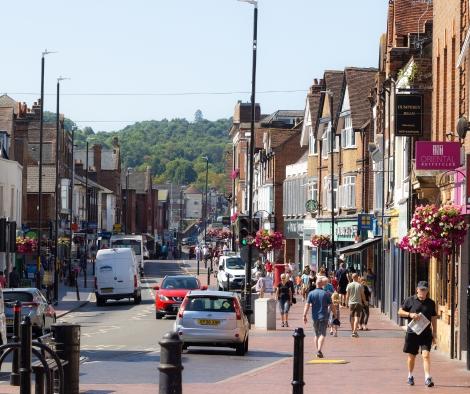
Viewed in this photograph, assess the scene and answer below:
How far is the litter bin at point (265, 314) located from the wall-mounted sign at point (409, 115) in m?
6.63

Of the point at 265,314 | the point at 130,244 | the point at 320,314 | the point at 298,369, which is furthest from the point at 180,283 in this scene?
the point at 130,244

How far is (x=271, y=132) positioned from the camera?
340 ft

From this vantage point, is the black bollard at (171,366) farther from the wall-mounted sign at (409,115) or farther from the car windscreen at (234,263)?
the car windscreen at (234,263)

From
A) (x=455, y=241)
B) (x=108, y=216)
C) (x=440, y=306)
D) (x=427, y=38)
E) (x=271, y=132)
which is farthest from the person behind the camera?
(x=108, y=216)

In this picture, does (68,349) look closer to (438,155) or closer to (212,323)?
(438,155)

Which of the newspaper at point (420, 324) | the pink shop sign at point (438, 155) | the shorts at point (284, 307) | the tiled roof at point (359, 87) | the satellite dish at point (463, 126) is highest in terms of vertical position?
the tiled roof at point (359, 87)

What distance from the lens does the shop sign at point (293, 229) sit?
86.5 metres

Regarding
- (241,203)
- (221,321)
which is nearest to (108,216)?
(241,203)

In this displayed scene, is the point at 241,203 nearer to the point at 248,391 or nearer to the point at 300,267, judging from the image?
the point at 300,267

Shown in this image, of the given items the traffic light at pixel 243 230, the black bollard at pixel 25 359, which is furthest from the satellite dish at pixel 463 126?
the traffic light at pixel 243 230

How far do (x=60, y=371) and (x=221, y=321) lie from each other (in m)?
13.7

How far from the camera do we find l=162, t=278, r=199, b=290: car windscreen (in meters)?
48.0

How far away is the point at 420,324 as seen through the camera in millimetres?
23094

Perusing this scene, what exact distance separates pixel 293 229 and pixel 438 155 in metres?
61.5
